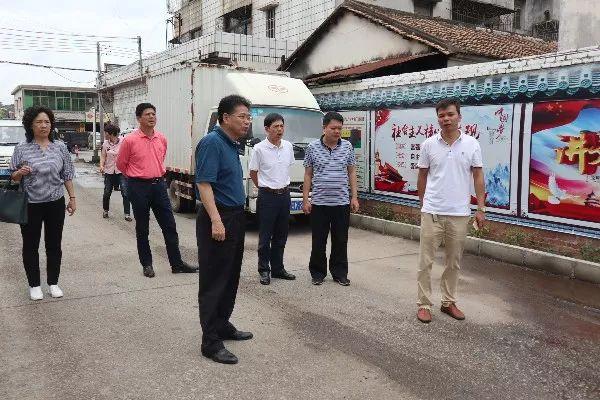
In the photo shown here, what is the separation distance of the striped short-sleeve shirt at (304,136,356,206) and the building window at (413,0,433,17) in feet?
50.3

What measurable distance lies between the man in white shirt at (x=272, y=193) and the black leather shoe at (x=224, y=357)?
224 cm

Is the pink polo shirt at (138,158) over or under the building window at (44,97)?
under

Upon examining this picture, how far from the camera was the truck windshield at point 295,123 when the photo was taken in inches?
354

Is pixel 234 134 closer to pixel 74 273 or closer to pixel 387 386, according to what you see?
pixel 387 386

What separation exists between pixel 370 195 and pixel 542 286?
4541 mm

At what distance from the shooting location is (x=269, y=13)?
69.3 ft

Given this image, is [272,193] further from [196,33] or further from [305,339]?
[196,33]


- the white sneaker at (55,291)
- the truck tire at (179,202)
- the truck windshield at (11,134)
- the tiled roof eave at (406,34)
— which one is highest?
the tiled roof eave at (406,34)

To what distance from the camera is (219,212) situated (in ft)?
12.6

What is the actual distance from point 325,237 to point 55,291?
293 centimetres

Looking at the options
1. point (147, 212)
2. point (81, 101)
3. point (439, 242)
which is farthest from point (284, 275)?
point (81, 101)

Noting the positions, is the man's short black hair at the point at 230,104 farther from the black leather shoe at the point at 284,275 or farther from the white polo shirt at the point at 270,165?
the black leather shoe at the point at 284,275

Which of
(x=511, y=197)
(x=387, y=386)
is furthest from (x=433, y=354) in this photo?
(x=511, y=197)

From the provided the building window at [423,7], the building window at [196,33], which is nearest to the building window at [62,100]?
the building window at [196,33]
